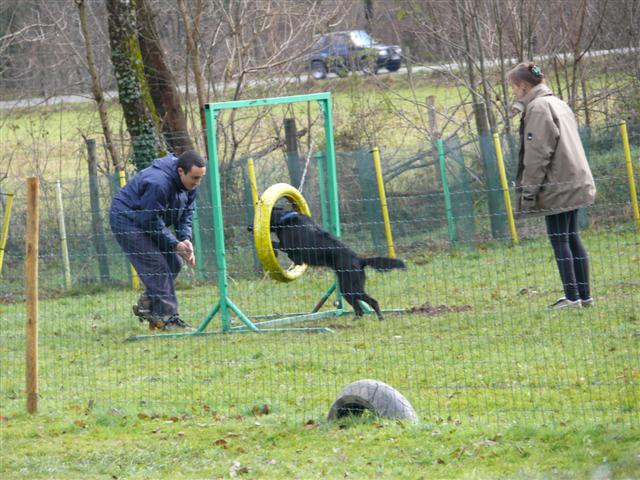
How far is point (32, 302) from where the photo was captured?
673 cm

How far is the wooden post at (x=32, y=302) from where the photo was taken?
6.68 metres

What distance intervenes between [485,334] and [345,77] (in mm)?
9704

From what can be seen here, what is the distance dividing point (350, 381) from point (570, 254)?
2.47 m

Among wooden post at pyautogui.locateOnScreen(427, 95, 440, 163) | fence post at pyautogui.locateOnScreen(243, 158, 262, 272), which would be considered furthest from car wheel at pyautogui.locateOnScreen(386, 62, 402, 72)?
fence post at pyautogui.locateOnScreen(243, 158, 262, 272)

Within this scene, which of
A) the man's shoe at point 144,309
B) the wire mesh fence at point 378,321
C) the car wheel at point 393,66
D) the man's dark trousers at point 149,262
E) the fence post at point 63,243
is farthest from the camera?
the car wheel at point 393,66

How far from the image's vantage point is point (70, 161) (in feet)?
55.0

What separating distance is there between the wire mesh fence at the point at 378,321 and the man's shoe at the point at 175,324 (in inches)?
12.3

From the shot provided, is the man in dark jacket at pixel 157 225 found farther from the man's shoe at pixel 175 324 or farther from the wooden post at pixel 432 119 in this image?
the wooden post at pixel 432 119

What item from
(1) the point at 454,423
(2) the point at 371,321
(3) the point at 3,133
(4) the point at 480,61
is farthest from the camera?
(3) the point at 3,133

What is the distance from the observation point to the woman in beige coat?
8.31 metres

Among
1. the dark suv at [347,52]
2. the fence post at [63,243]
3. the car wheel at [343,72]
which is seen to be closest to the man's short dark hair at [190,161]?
the fence post at [63,243]

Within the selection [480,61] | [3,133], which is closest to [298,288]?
[480,61]

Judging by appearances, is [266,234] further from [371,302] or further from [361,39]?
[361,39]

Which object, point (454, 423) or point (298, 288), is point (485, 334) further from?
point (298, 288)
